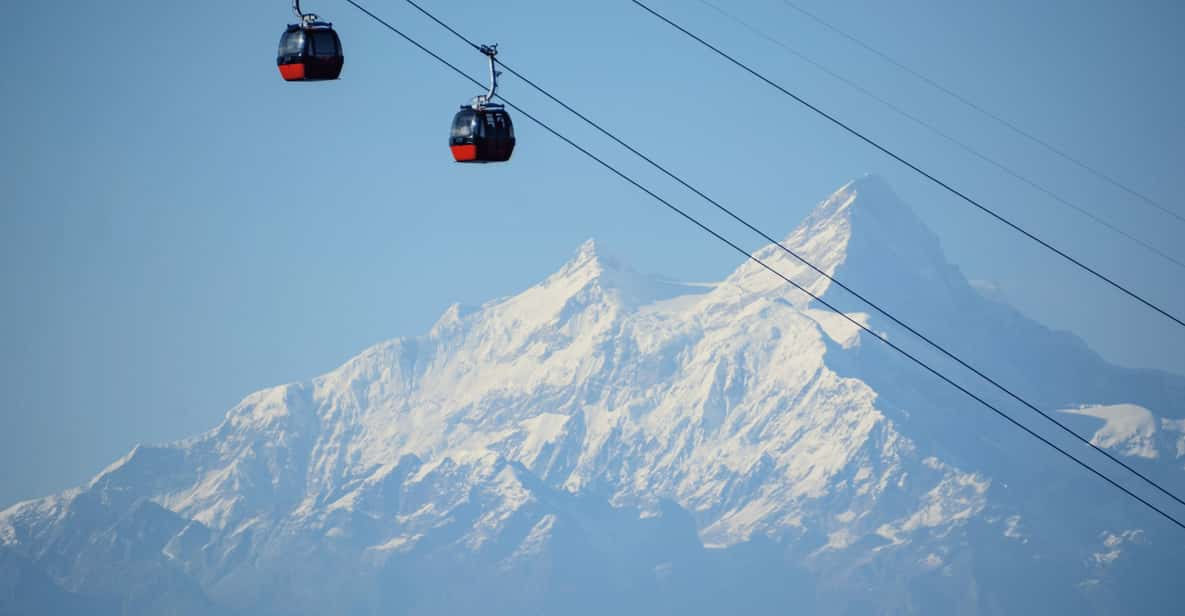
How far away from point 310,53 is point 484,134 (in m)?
3.00

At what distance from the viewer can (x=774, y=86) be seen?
84.3 feet

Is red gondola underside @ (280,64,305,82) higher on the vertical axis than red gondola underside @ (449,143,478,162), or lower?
higher

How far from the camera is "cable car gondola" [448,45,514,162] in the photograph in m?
26.7

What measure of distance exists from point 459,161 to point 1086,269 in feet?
32.2

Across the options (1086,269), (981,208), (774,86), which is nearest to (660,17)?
(774,86)

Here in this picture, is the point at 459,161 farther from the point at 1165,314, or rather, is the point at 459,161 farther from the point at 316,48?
the point at 1165,314

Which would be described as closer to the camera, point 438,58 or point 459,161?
point 438,58

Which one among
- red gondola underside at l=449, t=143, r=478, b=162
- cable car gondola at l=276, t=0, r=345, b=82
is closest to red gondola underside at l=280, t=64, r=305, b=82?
cable car gondola at l=276, t=0, r=345, b=82

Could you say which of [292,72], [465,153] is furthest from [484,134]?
[292,72]

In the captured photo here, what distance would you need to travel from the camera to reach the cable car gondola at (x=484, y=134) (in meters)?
26.7

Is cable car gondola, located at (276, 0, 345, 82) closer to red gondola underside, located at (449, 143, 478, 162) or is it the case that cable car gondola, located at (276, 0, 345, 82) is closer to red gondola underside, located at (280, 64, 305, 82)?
red gondola underside, located at (280, 64, 305, 82)

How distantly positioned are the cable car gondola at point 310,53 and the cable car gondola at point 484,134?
2167mm

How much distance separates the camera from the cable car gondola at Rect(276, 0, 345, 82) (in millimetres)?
26672

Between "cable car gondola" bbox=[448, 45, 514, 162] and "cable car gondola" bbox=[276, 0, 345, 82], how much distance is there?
2167mm
